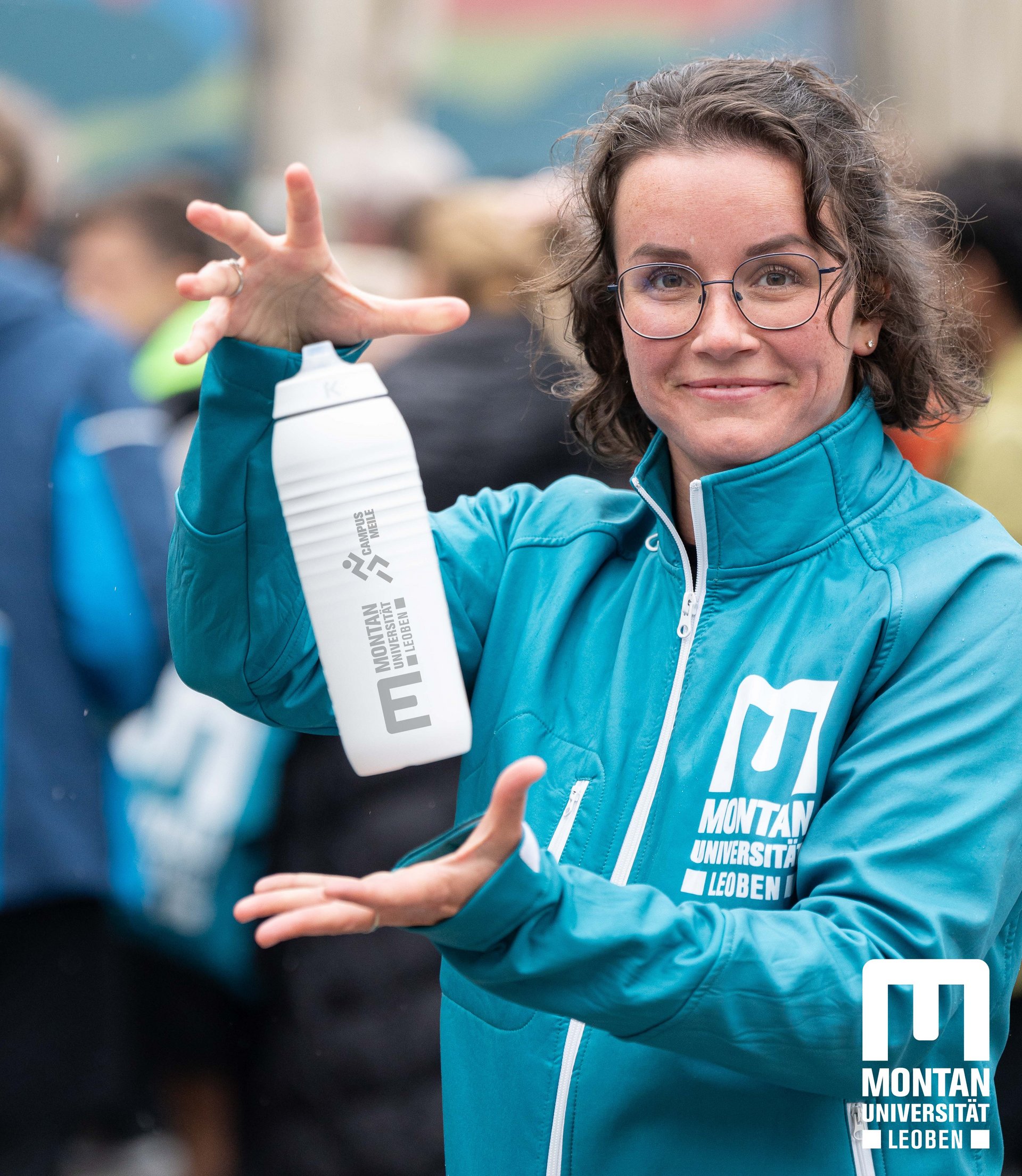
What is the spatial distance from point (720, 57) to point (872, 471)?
1.67ft

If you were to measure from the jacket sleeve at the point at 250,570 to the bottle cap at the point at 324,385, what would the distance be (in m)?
0.05

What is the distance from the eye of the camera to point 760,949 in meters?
1.19

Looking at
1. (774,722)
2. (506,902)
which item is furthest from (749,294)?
(506,902)

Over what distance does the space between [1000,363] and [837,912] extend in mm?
1815

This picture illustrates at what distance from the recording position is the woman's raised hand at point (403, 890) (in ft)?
3.66

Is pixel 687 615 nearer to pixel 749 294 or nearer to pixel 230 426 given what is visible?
pixel 749 294

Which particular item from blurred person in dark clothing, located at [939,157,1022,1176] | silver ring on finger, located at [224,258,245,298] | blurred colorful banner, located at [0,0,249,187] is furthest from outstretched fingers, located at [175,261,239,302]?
blurred colorful banner, located at [0,0,249,187]

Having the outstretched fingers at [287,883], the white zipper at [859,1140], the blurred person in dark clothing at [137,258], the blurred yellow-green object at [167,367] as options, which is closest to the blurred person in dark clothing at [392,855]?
the blurred yellow-green object at [167,367]

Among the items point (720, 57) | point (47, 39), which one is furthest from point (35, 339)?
point (47, 39)

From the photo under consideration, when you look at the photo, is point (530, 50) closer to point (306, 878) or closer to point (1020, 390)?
point (1020, 390)

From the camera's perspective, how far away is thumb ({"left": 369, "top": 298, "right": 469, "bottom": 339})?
144 cm

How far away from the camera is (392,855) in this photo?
2.60 m

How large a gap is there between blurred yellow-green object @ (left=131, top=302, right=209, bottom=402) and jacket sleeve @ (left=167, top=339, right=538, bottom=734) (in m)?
1.57

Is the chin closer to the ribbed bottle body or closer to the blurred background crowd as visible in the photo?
the ribbed bottle body
